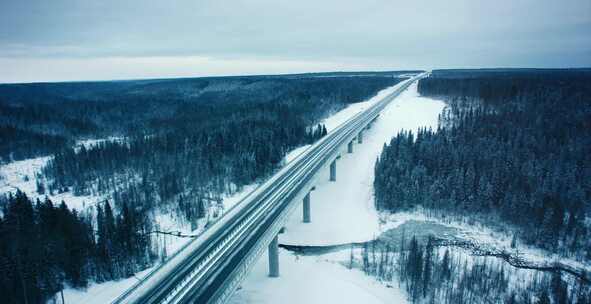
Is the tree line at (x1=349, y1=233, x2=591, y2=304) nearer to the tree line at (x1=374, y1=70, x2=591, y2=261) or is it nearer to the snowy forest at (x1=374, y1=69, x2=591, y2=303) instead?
the snowy forest at (x1=374, y1=69, x2=591, y2=303)

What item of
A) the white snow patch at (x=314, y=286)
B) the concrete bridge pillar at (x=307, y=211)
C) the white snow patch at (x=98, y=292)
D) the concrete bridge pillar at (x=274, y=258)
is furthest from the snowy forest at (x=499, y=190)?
the white snow patch at (x=98, y=292)

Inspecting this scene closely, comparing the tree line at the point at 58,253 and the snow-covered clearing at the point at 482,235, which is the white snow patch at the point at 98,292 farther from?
the snow-covered clearing at the point at 482,235

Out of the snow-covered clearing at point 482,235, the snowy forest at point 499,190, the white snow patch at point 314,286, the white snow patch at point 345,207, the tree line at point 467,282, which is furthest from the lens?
the white snow patch at point 345,207

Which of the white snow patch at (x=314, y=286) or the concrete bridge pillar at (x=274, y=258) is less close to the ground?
the concrete bridge pillar at (x=274, y=258)

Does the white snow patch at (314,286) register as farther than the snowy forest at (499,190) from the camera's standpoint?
No

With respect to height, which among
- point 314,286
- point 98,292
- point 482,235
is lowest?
point 314,286

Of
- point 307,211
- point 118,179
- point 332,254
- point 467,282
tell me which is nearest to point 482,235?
point 467,282

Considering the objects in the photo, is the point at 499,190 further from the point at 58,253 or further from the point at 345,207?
the point at 58,253
